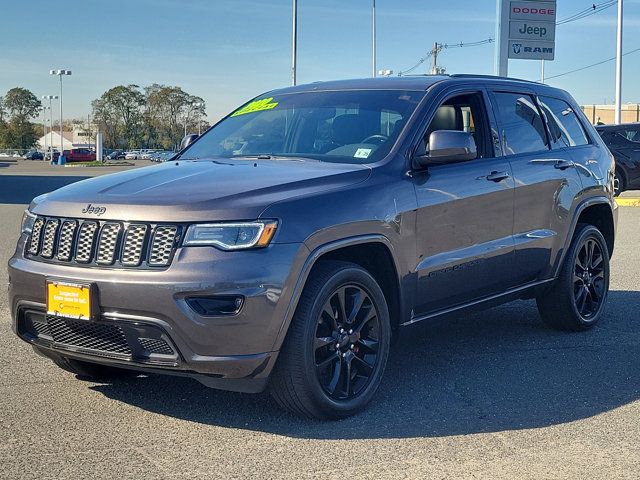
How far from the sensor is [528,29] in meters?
23.2

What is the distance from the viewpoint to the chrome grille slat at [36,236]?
4.43 metres

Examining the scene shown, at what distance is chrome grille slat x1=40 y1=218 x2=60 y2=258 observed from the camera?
4340 millimetres

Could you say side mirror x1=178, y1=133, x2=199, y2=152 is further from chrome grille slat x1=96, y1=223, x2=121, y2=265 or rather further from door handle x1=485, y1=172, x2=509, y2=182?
door handle x1=485, y1=172, x2=509, y2=182

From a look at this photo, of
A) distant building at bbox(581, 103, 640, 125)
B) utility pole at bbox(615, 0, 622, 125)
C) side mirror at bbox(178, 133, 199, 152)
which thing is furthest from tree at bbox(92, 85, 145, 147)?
side mirror at bbox(178, 133, 199, 152)

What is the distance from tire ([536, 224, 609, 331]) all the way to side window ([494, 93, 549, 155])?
0.86m

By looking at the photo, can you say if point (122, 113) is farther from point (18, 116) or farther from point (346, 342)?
point (346, 342)

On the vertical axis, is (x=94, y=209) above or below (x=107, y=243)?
above

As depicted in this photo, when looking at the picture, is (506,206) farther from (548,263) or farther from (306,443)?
(306,443)

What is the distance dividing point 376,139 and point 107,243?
5.89 feet

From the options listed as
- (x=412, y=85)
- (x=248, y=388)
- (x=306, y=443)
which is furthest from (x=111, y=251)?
(x=412, y=85)

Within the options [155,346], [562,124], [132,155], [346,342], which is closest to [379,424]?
[346,342]

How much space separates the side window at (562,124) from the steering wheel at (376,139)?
1.88m

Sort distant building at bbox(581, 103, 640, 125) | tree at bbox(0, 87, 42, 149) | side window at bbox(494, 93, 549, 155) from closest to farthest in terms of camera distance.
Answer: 1. side window at bbox(494, 93, 549, 155)
2. distant building at bbox(581, 103, 640, 125)
3. tree at bbox(0, 87, 42, 149)

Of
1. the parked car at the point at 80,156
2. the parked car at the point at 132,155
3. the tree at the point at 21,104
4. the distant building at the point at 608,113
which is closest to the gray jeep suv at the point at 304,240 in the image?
the distant building at the point at 608,113
